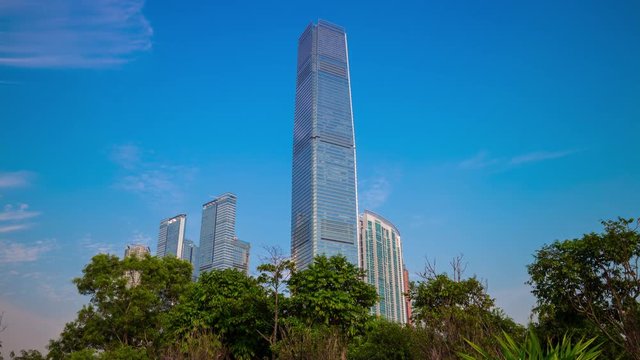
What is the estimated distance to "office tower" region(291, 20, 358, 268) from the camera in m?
157

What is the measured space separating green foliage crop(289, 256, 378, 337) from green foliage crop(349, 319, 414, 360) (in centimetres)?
377

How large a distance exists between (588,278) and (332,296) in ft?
38.9

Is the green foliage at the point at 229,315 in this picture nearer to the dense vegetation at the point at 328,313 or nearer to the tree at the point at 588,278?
the dense vegetation at the point at 328,313

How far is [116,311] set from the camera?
106 ft

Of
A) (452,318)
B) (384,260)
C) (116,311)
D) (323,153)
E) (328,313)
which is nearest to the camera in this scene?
(452,318)

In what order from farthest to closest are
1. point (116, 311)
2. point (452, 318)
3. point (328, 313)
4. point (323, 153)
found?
point (323, 153) → point (116, 311) → point (328, 313) → point (452, 318)

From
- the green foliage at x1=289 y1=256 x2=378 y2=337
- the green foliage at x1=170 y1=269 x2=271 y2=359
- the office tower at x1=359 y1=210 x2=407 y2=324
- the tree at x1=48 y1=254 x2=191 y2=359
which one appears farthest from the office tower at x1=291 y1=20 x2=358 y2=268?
the green foliage at x1=289 y1=256 x2=378 y2=337

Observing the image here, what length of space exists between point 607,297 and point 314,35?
582 feet

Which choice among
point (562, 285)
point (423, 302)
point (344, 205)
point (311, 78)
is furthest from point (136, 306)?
point (311, 78)

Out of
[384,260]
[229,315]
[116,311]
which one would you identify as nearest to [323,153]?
[384,260]

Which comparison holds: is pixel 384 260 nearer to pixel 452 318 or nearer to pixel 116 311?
pixel 116 311

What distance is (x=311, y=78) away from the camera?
586ft

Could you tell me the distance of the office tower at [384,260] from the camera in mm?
164875

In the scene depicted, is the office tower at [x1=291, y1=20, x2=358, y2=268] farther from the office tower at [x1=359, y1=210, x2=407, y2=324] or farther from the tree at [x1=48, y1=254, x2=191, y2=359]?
the tree at [x1=48, y1=254, x2=191, y2=359]
